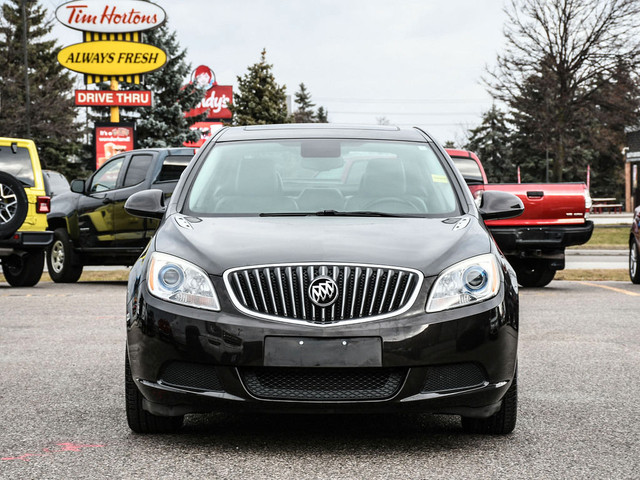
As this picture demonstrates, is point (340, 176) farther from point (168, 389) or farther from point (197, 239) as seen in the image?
point (168, 389)

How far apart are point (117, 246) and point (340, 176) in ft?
31.5

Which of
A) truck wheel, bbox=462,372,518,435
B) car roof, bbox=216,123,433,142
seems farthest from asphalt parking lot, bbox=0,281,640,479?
car roof, bbox=216,123,433,142

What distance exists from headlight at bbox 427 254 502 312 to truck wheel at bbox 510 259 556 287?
33.5 ft

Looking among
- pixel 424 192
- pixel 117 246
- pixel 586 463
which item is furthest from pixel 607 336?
pixel 117 246

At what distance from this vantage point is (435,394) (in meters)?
4.65

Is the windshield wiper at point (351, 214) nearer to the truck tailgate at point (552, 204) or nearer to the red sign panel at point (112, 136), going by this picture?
the truck tailgate at point (552, 204)

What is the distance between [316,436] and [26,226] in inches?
400

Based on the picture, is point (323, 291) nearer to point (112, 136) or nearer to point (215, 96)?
point (112, 136)

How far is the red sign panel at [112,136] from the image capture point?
111 feet

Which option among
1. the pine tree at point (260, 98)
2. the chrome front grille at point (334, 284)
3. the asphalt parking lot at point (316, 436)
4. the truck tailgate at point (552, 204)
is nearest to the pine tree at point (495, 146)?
the pine tree at point (260, 98)

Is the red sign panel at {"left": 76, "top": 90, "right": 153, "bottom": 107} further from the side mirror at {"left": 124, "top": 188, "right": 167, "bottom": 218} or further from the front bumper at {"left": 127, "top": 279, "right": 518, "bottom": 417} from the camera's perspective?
the front bumper at {"left": 127, "top": 279, "right": 518, "bottom": 417}

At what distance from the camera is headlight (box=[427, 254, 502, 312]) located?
464 centimetres

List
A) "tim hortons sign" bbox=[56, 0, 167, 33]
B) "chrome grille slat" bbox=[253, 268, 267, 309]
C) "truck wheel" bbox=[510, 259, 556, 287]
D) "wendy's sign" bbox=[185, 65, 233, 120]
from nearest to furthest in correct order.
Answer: "chrome grille slat" bbox=[253, 268, 267, 309]
"truck wheel" bbox=[510, 259, 556, 287]
"tim hortons sign" bbox=[56, 0, 167, 33]
"wendy's sign" bbox=[185, 65, 233, 120]

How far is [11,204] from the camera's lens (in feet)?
43.7
